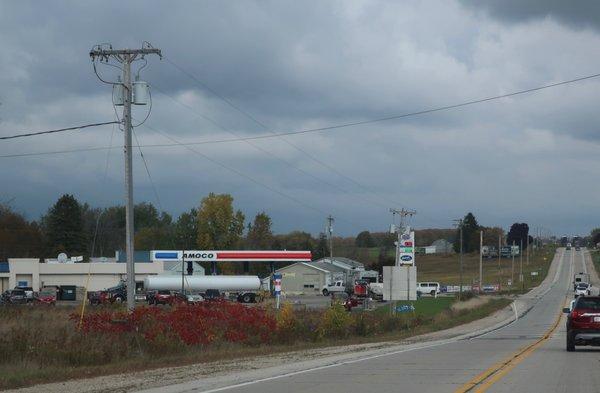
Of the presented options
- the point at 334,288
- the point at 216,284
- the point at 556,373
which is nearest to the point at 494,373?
the point at 556,373

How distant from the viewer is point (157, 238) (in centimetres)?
14912

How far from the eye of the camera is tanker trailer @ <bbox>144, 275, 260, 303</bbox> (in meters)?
89.1

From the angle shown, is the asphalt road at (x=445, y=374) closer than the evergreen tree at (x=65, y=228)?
Yes

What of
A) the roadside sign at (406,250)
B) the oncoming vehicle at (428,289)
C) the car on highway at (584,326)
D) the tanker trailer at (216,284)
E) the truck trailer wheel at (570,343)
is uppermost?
the roadside sign at (406,250)

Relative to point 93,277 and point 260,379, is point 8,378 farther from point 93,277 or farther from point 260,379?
point 93,277

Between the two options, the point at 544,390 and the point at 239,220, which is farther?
the point at 239,220

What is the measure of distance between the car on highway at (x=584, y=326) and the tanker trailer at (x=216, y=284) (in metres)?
64.2

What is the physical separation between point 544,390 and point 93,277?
3497 inches

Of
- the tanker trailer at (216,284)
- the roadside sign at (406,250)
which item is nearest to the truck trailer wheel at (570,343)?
the roadside sign at (406,250)

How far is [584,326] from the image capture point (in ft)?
85.5

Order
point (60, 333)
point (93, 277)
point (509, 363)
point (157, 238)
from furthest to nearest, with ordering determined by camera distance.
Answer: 1. point (157, 238)
2. point (93, 277)
3. point (60, 333)
4. point (509, 363)

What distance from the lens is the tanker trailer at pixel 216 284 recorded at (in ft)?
292

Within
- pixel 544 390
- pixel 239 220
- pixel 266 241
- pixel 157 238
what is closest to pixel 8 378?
pixel 544 390

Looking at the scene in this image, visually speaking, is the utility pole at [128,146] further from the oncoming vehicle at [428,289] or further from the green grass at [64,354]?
the oncoming vehicle at [428,289]
